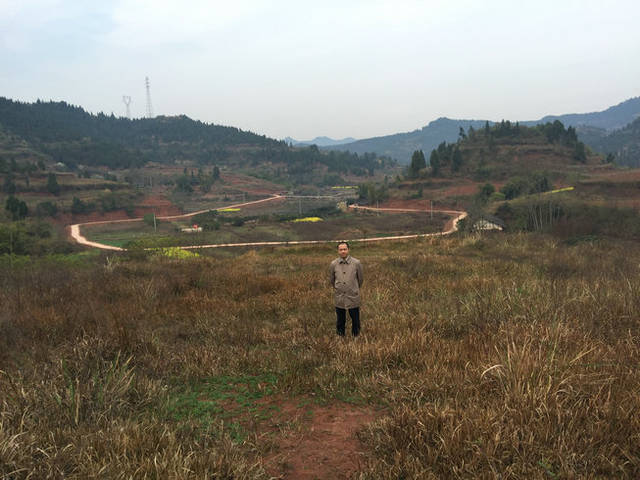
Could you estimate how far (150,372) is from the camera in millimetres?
4918

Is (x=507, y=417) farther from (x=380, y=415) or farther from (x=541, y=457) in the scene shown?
(x=380, y=415)

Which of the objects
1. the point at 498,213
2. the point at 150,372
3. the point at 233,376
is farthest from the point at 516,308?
the point at 498,213

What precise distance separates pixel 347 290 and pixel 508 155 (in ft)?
303

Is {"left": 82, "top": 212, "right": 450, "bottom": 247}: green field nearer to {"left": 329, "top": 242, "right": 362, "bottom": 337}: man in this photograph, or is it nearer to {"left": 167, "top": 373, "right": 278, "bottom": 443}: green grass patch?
{"left": 329, "top": 242, "right": 362, "bottom": 337}: man

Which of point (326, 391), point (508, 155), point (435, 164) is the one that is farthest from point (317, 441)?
point (508, 155)

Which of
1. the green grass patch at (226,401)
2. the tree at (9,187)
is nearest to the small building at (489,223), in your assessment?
the green grass patch at (226,401)

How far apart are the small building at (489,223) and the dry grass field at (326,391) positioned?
33331 millimetres

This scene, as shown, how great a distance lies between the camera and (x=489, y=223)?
42.9 metres

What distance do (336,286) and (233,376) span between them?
213 centimetres

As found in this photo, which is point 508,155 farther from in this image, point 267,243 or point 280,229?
point 267,243

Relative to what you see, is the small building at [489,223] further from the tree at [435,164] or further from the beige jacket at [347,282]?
the tree at [435,164]

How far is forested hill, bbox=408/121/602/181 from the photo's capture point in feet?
265

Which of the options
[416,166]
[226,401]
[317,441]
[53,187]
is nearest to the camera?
[317,441]

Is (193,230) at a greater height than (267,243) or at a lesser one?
greater
